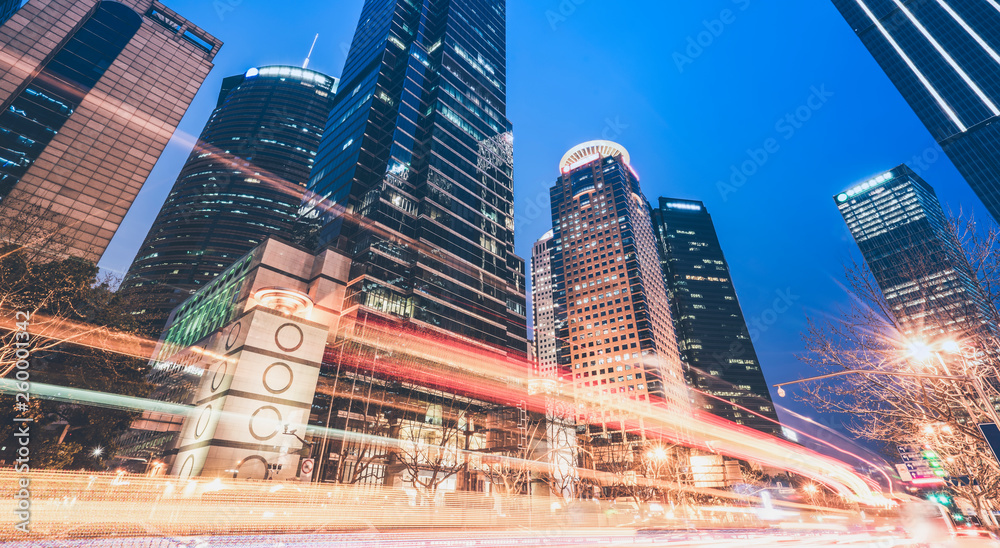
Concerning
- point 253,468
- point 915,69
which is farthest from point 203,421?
point 915,69

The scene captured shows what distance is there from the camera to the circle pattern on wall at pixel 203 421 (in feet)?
119

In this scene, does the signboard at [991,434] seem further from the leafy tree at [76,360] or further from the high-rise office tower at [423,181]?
the high-rise office tower at [423,181]

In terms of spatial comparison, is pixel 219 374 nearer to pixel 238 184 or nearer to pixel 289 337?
pixel 289 337

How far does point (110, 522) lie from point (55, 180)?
8527 cm

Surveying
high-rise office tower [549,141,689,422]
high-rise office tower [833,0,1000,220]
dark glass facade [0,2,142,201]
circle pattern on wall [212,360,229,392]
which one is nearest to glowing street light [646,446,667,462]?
circle pattern on wall [212,360,229,392]

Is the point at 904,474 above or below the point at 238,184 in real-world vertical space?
below

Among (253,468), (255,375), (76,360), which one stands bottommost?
(253,468)

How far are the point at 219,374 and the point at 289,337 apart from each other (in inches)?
271

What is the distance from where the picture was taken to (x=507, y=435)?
58969 millimetres

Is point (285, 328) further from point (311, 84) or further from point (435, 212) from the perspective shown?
point (311, 84)

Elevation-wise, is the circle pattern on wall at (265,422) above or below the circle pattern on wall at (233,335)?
below

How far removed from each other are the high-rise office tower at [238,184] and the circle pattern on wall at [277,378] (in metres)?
70.1

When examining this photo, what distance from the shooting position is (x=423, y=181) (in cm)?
6900

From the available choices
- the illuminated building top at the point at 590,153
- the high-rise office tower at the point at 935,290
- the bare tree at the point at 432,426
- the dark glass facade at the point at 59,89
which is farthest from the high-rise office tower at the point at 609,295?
the dark glass facade at the point at 59,89
